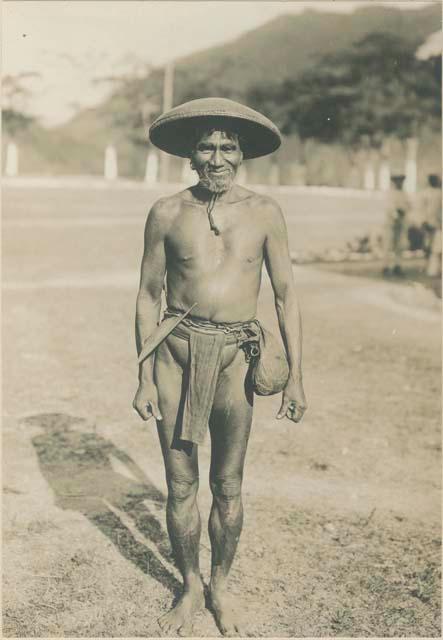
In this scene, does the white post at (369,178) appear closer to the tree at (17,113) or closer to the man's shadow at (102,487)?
the tree at (17,113)

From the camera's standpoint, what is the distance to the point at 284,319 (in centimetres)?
395

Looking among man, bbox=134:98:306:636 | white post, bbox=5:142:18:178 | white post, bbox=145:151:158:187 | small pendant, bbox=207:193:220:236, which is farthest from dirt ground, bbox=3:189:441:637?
white post, bbox=145:151:158:187

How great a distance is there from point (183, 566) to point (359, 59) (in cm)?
4962

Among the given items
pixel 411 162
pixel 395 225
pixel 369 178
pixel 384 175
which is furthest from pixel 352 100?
pixel 395 225

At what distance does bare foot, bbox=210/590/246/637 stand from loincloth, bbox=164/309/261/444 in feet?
2.87

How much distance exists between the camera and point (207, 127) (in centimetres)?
369

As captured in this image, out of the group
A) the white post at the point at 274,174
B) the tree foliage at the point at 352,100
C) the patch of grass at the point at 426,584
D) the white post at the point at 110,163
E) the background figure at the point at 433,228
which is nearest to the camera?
the patch of grass at the point at 426,584

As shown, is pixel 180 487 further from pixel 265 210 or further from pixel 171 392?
pixel 265 210

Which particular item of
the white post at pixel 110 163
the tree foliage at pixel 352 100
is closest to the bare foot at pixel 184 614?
the tree foliage at pixel 352 100

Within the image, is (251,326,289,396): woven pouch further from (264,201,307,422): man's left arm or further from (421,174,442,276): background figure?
(421,174,442,276): background figure

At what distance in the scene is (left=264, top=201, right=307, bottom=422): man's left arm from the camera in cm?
383

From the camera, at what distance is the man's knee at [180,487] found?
400 centimetres

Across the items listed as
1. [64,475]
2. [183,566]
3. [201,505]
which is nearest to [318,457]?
[201,505]

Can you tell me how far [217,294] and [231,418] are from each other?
23.3 inches
